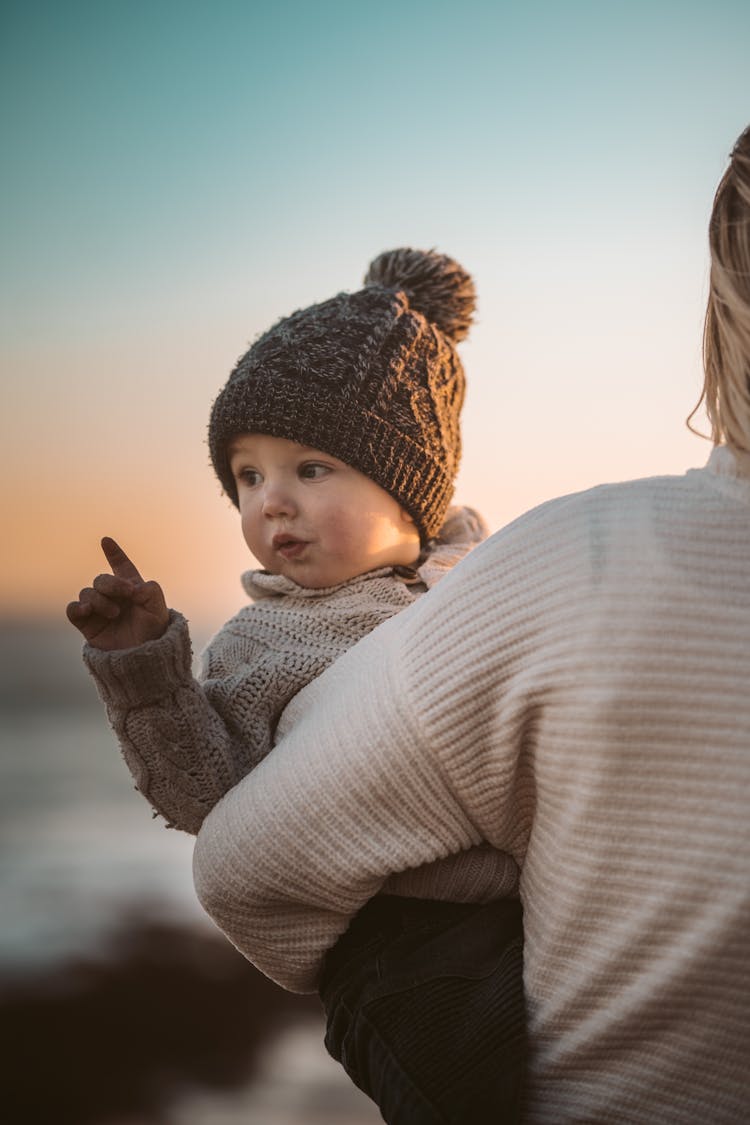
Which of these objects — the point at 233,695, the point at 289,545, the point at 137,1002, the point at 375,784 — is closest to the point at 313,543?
the point at 289,545

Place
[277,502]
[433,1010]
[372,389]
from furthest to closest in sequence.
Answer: [372,389] < [277,502] < [433,1010]

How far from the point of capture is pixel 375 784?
1168mm

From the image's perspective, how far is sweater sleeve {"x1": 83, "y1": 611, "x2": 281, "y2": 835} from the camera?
1452 mm

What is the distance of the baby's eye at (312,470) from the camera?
183 centimetres

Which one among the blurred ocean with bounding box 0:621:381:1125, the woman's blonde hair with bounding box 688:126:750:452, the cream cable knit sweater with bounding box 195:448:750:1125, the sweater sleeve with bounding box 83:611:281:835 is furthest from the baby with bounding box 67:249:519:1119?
the blurred ocean with bounding box 0:621:381:1125

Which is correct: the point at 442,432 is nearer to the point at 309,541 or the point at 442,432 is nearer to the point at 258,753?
the point at 309,541

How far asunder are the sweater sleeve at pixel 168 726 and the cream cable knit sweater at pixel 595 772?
0.26 metres

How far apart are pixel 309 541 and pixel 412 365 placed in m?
0.45

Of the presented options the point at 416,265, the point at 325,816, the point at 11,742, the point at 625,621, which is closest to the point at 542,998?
the point at 325,816

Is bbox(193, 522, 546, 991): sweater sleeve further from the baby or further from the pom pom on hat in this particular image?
the pom pom on hat

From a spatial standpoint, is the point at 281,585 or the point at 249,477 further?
the point at 249,477

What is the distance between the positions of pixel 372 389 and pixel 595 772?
1.04 m

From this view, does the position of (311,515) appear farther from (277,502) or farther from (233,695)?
(233,695)

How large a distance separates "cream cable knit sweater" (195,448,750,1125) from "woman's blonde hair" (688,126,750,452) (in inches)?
2.3
